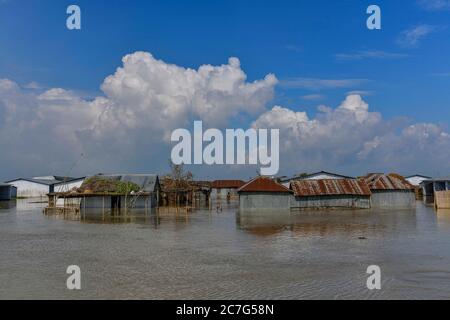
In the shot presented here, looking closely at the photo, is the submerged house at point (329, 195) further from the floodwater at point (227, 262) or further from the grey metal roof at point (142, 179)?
the floodwater at point (227, 262)

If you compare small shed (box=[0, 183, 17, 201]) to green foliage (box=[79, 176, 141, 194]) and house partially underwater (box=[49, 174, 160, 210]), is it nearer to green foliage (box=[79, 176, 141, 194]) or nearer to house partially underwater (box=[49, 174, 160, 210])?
house partially underwater (box=[49, 174, 160, 210])

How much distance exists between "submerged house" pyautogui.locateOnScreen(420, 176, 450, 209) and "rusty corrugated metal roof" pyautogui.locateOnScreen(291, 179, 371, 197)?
20.2 feet

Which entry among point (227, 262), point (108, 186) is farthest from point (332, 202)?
point (227, 262)

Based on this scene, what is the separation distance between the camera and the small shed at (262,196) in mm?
39625

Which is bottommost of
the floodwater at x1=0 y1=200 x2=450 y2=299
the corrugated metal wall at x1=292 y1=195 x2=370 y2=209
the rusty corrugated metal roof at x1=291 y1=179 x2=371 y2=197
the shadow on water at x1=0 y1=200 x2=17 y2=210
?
the floodwater at x1=0 y1=200 x2=450 y2=299

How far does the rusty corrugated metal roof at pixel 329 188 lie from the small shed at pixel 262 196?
1.39m

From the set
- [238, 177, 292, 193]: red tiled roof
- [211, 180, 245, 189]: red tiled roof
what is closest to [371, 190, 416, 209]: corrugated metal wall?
[238, 177, 292, 193]: red tiled roof

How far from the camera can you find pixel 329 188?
42094 mm

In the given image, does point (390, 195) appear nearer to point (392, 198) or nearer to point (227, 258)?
point (392, 198)

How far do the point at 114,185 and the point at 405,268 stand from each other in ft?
105

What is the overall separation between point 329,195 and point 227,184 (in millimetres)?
43563

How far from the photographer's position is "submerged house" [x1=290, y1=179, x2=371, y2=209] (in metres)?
40.8
